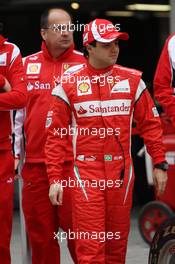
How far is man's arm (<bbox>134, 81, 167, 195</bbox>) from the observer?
229 inches

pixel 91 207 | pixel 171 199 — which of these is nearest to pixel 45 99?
pixel 91 207

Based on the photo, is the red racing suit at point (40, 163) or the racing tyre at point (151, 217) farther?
the racing tyre at point (151, 217)

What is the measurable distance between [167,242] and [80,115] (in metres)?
1.03

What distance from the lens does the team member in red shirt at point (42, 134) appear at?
262 inches

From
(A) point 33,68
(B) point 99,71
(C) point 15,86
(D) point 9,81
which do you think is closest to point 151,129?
(B) point 99,71

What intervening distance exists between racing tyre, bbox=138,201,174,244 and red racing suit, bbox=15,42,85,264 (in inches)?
97.1

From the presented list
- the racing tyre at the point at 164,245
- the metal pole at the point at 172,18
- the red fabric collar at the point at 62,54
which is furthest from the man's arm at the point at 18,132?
the metal pole at the point at 172,18

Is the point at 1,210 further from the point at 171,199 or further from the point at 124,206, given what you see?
the point at 171,199

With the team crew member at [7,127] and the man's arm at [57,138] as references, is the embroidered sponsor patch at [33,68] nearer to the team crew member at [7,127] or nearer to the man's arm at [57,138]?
the team crew member at [7,127]

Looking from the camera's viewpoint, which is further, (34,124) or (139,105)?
(34,124)

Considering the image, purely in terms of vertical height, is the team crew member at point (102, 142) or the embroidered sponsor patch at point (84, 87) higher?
the embroidered sponsor patch at point (84, 87)

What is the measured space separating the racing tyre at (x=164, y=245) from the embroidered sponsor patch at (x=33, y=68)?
5.33 feet

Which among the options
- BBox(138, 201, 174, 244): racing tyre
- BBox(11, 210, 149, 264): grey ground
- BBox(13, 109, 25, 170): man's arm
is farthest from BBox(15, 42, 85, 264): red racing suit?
BBox(138, 201, 174, 244): racing tyre

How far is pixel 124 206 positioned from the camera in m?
5.73
